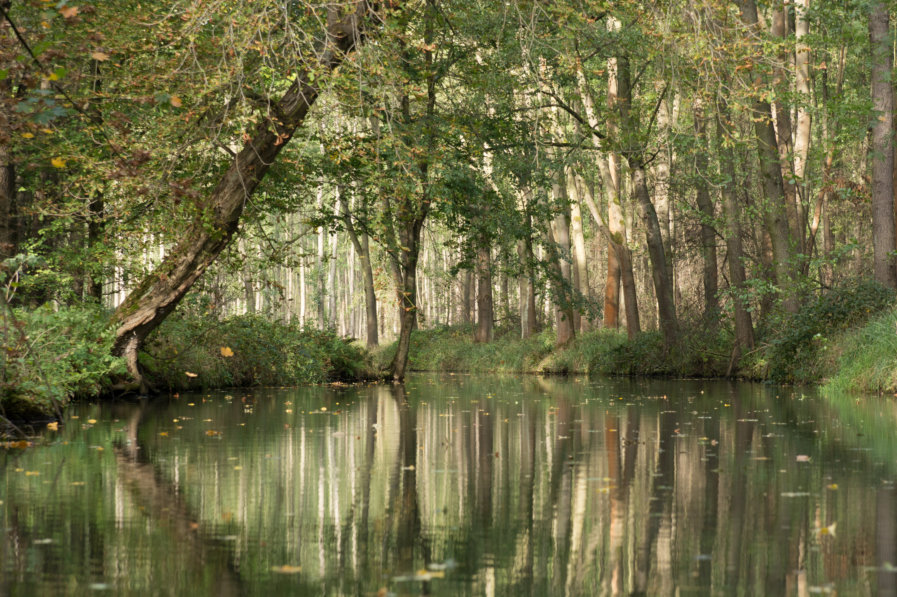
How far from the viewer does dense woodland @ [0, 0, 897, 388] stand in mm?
14344

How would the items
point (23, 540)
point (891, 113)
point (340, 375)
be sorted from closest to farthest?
point (23, 540)
point (891, 113)
point (340, 375)

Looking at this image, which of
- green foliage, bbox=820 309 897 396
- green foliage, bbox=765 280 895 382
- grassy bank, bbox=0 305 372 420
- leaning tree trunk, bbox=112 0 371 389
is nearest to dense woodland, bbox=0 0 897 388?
leaning tree trunk, bbox=112 0 371 389

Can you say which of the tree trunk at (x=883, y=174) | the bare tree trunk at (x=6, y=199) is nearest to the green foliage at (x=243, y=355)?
the bare tree trunk at (x=6, y=199)

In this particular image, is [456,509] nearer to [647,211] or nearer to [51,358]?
[51,358]

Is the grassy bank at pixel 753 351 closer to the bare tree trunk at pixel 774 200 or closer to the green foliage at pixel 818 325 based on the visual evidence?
the green foliage at pixel 818 325

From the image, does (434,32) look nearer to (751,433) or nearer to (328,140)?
(328,140)

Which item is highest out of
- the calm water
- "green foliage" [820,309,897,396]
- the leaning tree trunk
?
the leaning tree trunk

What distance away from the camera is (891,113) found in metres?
23.3

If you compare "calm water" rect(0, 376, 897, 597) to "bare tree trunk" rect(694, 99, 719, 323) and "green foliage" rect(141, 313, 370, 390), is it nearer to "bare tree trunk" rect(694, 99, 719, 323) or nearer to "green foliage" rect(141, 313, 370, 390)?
"green foliage" rect(141, 313, 370, 390)

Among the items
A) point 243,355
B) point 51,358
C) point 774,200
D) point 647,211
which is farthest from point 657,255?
point 51,358

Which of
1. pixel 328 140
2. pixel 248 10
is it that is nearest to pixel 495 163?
pixel 328 140

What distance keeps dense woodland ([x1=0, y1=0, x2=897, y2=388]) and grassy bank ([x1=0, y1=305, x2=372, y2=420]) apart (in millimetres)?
811

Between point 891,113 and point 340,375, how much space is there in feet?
53.1

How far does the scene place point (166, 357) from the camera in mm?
22391
